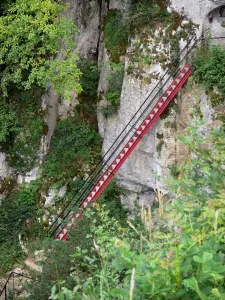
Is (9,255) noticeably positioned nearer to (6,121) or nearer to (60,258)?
(6,121)

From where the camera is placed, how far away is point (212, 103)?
40.9 feet

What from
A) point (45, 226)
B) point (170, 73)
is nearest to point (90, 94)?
point (170, 73)

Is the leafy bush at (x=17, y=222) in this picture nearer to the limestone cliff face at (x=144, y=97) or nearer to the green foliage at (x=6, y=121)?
the limestone cliff face at (x=144, y=97)

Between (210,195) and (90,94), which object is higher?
(90,94)

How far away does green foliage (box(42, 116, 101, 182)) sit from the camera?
16391 mm

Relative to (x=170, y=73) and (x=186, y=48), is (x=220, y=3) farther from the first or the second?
(x=170, y=73)

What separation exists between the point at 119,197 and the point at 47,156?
3.69m

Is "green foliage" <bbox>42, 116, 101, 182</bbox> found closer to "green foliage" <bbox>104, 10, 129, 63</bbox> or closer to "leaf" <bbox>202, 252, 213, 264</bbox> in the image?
"green foliage" <bbox>104, 10, 129, 63</bbox>

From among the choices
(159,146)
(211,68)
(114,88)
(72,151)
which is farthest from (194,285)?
(72,151)

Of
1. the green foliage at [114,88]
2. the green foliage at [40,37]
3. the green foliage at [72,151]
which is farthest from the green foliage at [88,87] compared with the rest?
the green foliage at [40,37]

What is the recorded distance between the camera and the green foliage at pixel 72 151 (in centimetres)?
1639

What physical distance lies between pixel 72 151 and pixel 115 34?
4.77 meters

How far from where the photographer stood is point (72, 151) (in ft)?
54.6

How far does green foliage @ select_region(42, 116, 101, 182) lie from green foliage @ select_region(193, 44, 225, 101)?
17.9 ft
